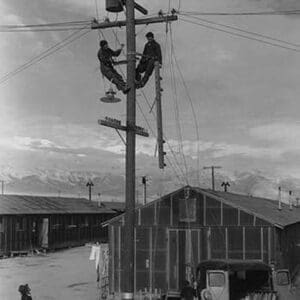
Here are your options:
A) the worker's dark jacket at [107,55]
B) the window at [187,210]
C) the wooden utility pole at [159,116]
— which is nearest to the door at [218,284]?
the wooden utility pole at [159,116]

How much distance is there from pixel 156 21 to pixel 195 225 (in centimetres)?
1487

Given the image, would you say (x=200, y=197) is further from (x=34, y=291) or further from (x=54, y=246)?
(x=54, y=246)

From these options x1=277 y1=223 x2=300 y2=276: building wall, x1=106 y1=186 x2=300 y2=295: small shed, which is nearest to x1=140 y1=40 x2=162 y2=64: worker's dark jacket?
x1=106 y1=186 x2=300 y2=295: small shed

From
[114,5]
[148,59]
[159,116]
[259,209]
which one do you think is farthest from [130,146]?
[259,209]

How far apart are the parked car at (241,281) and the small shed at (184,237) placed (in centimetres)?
905

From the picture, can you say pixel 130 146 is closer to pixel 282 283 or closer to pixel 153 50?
pixel 153 50

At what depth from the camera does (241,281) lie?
61.6ft

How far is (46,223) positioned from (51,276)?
68.4 feet

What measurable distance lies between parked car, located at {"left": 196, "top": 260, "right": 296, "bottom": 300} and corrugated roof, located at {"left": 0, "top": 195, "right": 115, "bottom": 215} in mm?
37425

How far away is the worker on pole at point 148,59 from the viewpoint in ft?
50.4

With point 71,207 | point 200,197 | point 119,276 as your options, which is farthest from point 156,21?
point 71,207

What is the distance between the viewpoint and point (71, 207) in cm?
6700

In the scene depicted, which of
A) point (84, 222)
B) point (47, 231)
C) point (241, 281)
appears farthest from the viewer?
point (84, 222)

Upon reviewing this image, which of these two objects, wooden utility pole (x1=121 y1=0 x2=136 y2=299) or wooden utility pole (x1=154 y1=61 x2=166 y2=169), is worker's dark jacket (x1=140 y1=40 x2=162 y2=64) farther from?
wooden utility pole (x1=121 y1=0 x2=136 y2=299)
